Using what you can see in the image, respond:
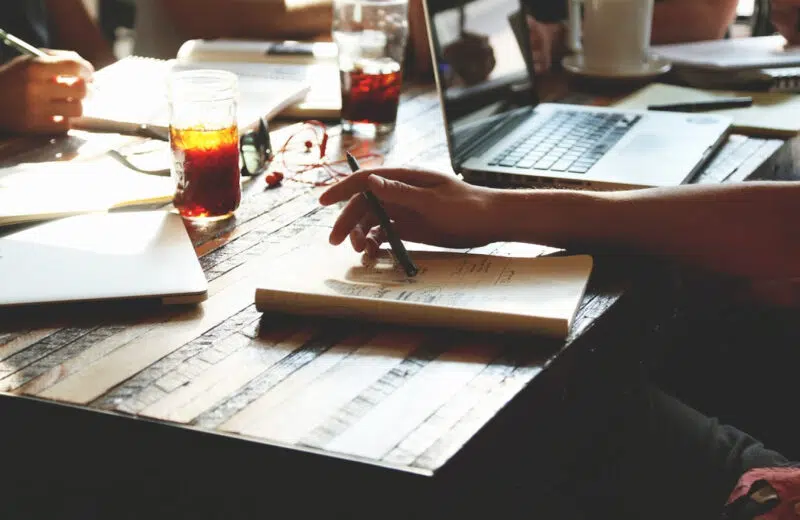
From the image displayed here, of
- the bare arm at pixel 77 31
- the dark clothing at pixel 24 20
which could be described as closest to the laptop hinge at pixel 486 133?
the dark clothing at pixel 24 20

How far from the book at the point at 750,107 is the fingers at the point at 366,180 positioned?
73cm

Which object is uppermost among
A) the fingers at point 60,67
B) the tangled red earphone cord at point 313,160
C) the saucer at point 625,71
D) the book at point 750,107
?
the fingers at point 60,67

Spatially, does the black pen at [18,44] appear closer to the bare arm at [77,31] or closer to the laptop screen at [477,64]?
the laptop screen at [477,64]

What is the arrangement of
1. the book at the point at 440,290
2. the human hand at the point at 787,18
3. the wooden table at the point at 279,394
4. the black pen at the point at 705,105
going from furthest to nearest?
1. the human hand at the point at 787,18
2. the black pen at the point at 705,105
3. the book at the point at 440,290
4. the wooden table at the point at 279,394

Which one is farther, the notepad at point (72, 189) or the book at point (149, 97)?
the book at point (149, 97)

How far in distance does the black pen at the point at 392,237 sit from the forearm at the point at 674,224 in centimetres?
12

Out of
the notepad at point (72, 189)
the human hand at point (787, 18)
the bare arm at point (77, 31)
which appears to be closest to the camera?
the notepad at point (72, 189)

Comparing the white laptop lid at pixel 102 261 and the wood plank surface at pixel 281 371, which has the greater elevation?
the white laptop lid at pixel 102 261

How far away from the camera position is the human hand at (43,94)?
149cm

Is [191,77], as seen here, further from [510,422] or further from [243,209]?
[510,422]

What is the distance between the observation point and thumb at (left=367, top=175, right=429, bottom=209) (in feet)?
3.39

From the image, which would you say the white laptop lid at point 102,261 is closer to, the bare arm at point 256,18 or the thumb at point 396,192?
the thumb at point 396,192

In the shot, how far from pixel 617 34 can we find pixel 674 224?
90cm

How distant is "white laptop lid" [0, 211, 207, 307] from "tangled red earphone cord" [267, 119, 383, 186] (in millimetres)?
264
